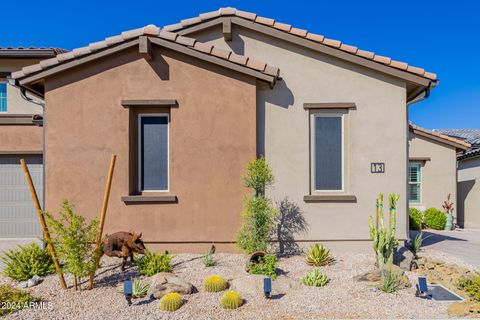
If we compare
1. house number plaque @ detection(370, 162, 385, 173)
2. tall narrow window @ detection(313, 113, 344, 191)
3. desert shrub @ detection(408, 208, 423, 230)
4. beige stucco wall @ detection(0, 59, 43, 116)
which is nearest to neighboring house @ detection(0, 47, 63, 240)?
beige stucco wall @ detection(0, 59, 43, 116)

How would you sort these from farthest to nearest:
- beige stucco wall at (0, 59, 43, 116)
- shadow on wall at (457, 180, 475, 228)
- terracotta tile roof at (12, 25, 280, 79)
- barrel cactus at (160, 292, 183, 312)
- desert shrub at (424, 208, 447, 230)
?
shadow on wall at (457, 180, 475, 228) < desert shrub at (424, 208, 447, 230) < beige stucco wall at (0, 59, 43, 116) < terracotta tile roof at (12, 25, 280, 79) < barrel cactus at (160, 292, 183, 312)

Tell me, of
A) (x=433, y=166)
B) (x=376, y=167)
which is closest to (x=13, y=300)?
(x=376, y=167)

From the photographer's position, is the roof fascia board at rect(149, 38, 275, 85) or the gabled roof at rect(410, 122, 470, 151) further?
the gabled roof at rect(410, 122, 470, 151)

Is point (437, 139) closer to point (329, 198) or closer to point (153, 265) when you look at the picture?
point (329, 198)

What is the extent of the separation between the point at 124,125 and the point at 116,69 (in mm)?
1355

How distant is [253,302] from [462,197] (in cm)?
1475

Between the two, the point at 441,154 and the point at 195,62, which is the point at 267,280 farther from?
the point at 441,154

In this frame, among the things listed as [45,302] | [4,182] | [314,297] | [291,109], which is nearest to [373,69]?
[291,109]

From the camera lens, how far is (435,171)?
1453 cm

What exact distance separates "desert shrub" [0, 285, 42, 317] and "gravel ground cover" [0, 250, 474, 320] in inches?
5.5

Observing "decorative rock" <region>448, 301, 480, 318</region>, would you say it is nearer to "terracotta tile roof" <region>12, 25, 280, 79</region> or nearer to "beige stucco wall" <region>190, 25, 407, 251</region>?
"beige stucco wall" <region>190, 25, 407, 251</region>

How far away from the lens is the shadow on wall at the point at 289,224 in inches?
297

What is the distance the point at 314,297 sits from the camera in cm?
527

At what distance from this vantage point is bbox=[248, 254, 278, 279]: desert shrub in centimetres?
593
